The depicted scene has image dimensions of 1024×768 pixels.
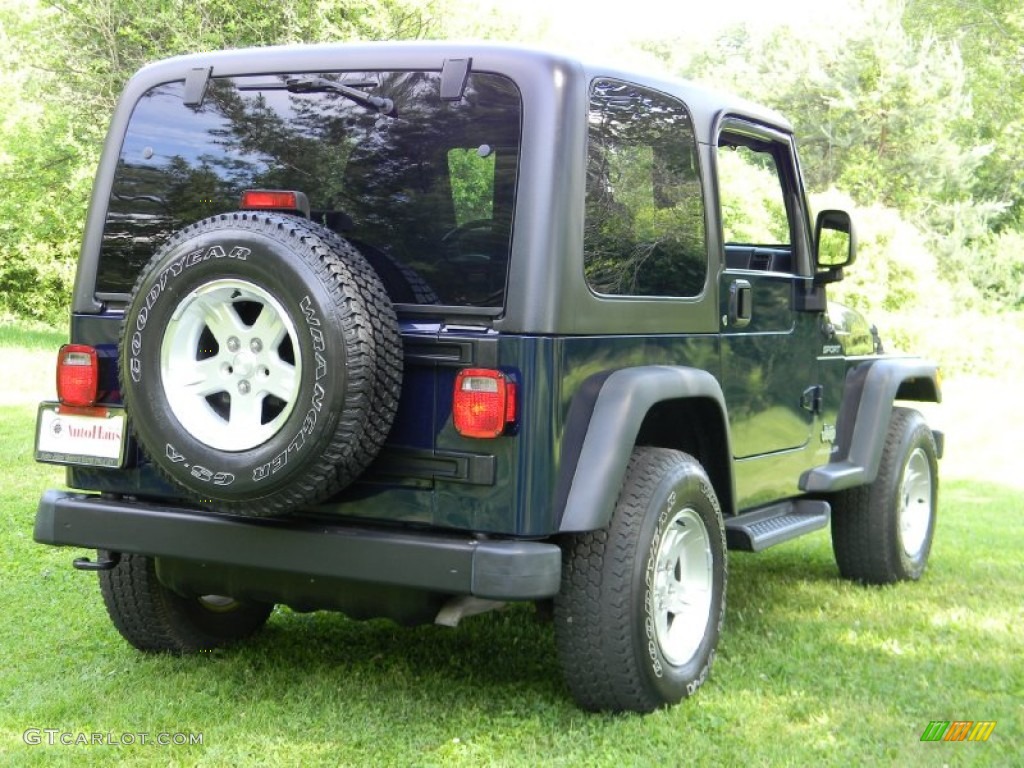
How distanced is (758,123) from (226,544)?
2745 mm

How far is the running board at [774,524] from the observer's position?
4852 mm

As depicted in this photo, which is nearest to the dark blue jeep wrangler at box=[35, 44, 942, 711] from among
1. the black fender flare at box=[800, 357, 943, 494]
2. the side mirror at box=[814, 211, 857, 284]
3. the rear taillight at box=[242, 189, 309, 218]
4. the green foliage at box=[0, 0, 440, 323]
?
the rear taillight at box=[242, 189, 309, 218]

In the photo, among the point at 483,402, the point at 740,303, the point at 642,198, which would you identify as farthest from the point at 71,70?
the point at 483,402

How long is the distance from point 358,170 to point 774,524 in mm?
2240

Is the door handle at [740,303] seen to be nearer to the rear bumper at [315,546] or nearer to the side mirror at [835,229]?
the side mirror at [835,229]

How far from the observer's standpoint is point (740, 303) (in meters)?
4.83

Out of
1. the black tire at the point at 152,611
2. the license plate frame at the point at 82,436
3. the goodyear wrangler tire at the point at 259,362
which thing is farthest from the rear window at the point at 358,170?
the black tire at the point at 152,611

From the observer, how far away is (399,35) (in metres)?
20.8

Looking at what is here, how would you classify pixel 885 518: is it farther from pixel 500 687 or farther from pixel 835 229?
pixel 500 687

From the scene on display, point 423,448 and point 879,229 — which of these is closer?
point 423,448

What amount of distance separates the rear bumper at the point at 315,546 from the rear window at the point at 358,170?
0.69 metres

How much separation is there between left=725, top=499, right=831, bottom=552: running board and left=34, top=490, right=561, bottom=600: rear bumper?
130cm

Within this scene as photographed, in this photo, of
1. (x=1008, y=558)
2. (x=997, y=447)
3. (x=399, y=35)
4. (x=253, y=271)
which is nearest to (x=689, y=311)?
(x=253, y=271)

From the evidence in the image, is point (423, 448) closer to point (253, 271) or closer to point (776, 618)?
point (253, 271)
